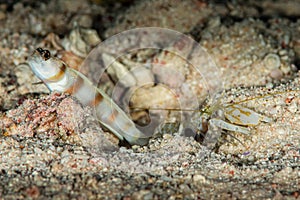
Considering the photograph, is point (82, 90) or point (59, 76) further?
point (82, 90)

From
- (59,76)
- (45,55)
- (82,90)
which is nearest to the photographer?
(45,55)

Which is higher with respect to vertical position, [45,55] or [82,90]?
[45,55]

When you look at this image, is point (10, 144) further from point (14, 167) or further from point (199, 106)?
point (199, 106)

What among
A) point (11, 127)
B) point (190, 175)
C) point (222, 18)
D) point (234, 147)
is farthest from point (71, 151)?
point (222, 18)

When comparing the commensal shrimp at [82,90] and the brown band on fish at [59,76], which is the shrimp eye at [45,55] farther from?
the brown band on fish at [59,76]

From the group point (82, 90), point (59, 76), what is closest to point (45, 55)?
point (59, 76)

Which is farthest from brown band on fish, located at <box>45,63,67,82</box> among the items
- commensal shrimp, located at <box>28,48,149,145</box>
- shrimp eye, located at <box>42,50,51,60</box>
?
shrimp eye, located at <box>42,50,51,60</box>

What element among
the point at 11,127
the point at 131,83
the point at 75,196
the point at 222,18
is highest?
the point at 222,18

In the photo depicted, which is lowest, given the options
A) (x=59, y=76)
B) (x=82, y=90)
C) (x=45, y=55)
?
(x=82, y=90)

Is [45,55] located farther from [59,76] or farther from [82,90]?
[82,90]
